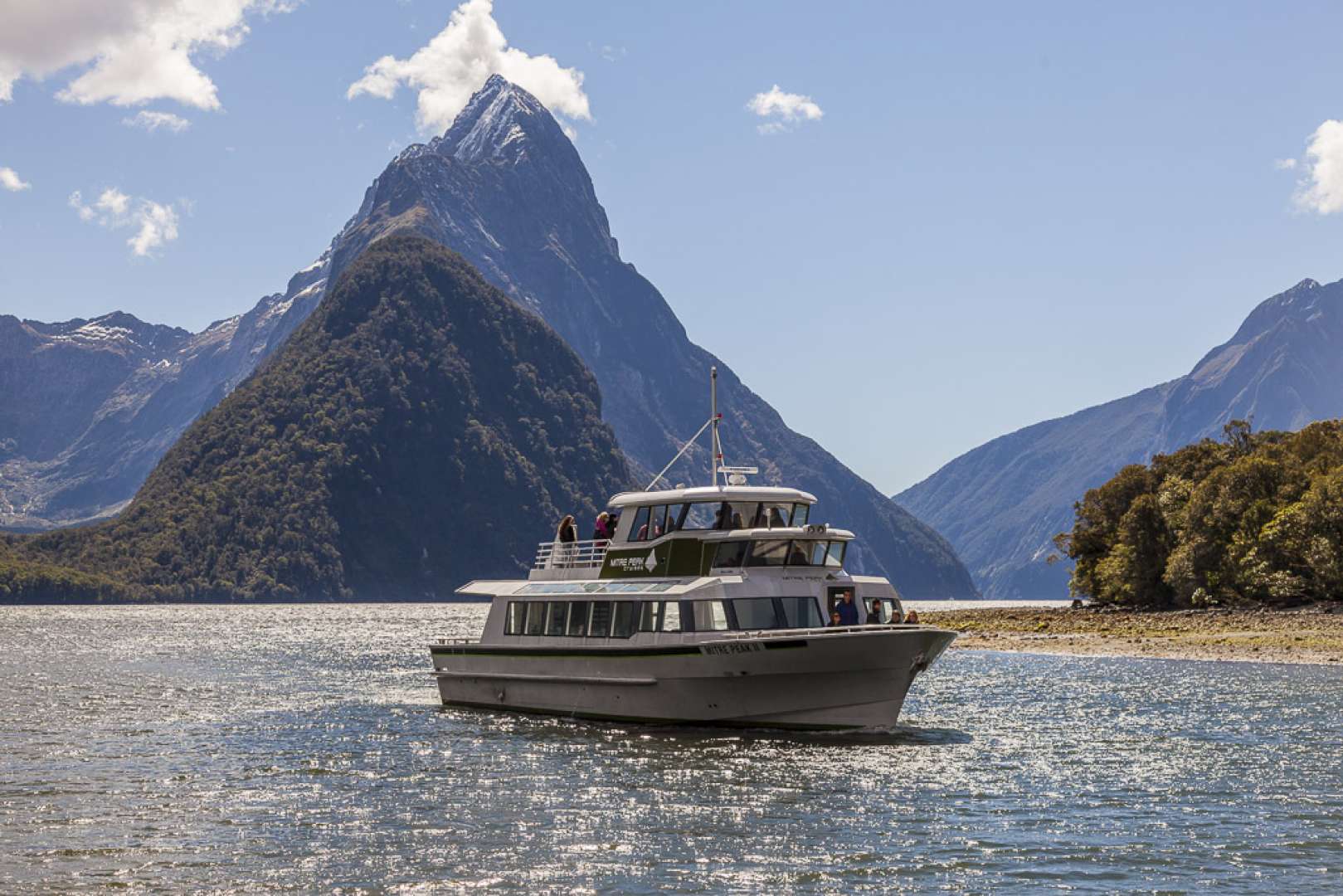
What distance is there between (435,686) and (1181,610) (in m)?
60.8

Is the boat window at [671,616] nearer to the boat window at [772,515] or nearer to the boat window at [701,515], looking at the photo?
the boat window at [701,515]

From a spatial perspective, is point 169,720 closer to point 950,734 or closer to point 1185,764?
point 950,734

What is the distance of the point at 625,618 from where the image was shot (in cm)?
4159

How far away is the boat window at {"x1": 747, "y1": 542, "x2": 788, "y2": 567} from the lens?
134ft

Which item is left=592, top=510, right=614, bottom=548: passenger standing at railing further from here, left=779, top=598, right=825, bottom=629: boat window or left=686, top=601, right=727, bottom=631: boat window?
left=779, top=598, right=825, bottom=629: boat window

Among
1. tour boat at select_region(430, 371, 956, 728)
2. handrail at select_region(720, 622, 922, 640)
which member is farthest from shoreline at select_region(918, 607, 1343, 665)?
handrail at select_region(720, 622, 922, 640)

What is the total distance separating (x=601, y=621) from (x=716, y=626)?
466 cm

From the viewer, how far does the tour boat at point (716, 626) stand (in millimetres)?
38188

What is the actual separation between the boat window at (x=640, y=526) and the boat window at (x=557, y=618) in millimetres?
3194

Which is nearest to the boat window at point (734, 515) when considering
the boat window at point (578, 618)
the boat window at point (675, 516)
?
the boat window at point (675, 516)

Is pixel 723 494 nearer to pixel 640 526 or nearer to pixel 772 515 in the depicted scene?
pixel 772 515

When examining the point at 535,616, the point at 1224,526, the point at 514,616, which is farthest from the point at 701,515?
the point at 1224,526

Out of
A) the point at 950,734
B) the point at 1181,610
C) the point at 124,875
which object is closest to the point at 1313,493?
the point at 1181,610

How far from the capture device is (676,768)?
34.0 m
